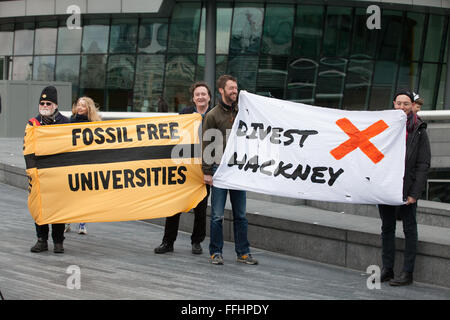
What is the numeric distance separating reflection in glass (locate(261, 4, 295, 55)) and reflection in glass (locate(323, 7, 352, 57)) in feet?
5.41

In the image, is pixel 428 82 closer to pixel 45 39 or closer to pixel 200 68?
pixel 200 68

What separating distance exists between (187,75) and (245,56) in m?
2.78

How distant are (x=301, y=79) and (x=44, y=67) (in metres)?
13.3

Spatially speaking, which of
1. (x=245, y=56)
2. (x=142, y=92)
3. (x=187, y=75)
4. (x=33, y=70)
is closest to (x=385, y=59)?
(x=245, y=56)

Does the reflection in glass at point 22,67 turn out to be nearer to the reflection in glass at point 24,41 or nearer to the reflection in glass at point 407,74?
the reflection in glass at point 24,41

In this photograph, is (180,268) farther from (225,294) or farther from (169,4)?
(169,4)

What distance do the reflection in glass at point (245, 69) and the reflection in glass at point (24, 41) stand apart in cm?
1155

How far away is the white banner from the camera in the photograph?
7.61 metres

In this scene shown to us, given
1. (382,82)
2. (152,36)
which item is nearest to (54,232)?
(152,36)

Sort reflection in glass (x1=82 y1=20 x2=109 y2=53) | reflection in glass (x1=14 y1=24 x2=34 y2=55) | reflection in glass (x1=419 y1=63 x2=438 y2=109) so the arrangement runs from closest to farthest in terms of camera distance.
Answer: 1. reflection in glass (x1=419 y1=63 x2=438 y2=109)
2. reflection in glass (x1=82 y1=20 x2=109 y2=53)
3. reflection in glass (x1=14 y1=24 x2=34 y2=55)

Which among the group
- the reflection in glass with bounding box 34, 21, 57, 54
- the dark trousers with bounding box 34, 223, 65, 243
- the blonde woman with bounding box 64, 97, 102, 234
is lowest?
the dark trousers with bounding box 34, 223, 65, 243

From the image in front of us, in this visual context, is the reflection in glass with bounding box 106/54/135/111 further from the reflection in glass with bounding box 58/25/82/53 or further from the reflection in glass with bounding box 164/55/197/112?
the reflection in glass with bounding box 58/25/82/53

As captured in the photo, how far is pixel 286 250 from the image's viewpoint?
29.3 feet

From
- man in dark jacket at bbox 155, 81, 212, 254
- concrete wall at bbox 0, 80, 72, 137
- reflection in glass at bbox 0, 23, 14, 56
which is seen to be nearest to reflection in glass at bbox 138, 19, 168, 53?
concrete wall at bbox 0, 80, 72, 137
